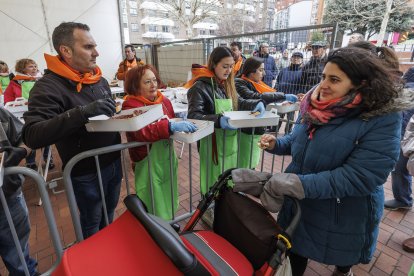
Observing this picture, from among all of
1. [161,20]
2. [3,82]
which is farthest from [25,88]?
[161,20]

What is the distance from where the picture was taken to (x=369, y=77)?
1207mm

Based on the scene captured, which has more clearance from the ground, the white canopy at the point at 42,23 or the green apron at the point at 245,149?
the white canopy at the point at 42,23

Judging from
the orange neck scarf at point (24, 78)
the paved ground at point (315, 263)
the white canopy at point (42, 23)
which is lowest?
the paved ground at point (315, 263)

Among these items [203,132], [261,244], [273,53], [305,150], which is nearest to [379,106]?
[305,150]

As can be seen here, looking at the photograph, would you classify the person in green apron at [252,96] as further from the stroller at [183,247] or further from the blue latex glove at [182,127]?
the stroller at [183,247]

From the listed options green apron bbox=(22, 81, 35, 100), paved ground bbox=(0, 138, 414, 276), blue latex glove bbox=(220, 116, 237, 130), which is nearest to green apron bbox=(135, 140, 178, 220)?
blue latex glove bbox=(220, 116, 237, 130)

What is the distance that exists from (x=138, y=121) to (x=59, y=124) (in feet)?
1.41

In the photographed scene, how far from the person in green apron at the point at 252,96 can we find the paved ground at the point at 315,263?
2.99 feet

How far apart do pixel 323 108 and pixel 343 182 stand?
1.30ft

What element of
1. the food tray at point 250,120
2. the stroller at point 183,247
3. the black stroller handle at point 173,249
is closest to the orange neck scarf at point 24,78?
the food tray at point 250,120

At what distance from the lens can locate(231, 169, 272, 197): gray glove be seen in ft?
4.62

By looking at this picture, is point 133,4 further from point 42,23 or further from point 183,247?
point 183,247

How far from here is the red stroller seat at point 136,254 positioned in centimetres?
84

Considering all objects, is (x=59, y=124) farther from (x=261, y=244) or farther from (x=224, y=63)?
(x=224, y=63)
